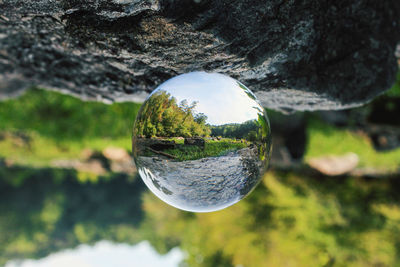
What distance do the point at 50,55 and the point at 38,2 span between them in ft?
2.26

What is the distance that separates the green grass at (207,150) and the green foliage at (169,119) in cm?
5

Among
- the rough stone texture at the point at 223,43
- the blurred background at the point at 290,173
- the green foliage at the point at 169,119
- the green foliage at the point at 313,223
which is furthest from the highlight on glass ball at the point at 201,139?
the green foliage at the point at 313,223

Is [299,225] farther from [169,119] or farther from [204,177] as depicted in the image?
[169,119]

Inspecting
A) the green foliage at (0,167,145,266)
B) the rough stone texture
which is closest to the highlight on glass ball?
the rough stone texture

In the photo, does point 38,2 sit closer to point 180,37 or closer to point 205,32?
point 180,37

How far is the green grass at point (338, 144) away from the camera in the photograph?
4.02 metres

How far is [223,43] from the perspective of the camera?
4.00 ft

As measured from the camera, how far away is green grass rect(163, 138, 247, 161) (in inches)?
40.1

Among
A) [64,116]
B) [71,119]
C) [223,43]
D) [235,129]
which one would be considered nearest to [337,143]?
[223,43]

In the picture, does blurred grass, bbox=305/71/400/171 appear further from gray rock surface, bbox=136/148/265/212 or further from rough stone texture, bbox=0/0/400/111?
gray rock surface, bbox=136/148/265/212

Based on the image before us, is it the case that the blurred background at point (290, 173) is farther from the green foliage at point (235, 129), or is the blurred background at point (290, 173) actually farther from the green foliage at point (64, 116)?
the green foliage at point (235, 129)

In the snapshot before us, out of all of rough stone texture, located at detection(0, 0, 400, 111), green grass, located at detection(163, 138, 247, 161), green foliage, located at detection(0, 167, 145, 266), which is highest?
rough stone texture, located at detection(0, 0, 400, 111)

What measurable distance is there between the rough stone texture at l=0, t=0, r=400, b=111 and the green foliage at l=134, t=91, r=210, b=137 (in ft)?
1.06

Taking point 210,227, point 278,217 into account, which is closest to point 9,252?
point 210,227
